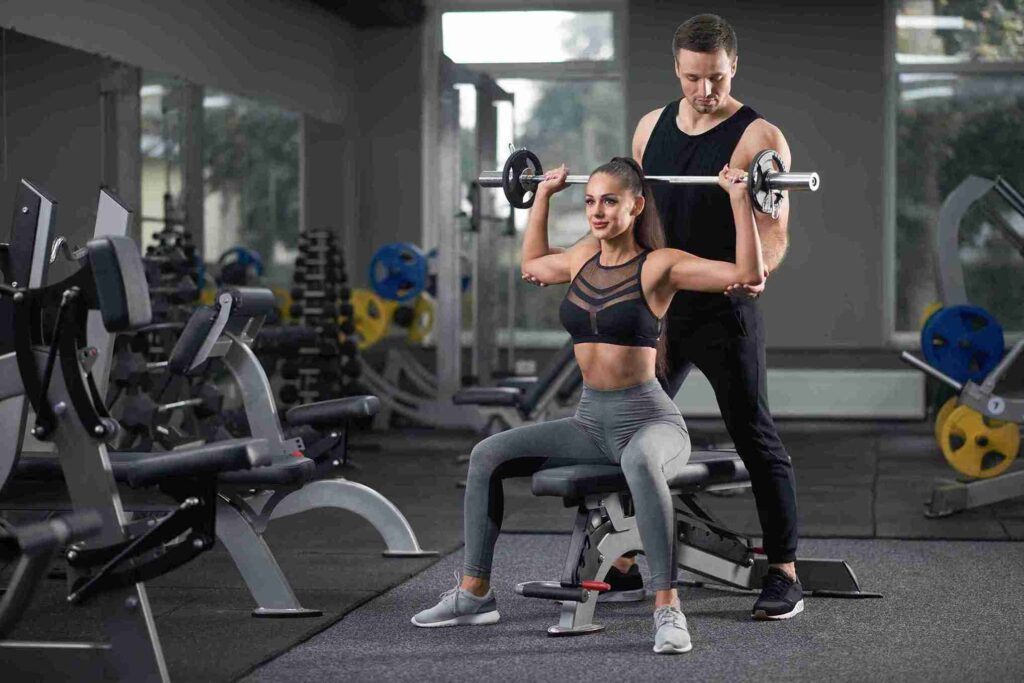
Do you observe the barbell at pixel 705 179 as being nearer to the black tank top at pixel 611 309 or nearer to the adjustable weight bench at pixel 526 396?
the black tank top at pixel 611 309

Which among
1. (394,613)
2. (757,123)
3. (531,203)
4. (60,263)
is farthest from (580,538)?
(60,263)

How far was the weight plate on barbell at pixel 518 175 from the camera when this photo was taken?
318 cm

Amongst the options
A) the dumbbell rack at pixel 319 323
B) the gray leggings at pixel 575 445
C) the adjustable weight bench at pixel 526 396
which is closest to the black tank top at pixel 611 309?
the gray leggings at pixel 575 445

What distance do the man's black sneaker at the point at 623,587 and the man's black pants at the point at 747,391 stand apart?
1.19 ft

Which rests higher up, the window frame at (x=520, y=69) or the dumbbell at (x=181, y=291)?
the window frame at (x=520, y=69)

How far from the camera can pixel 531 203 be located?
10.8ft

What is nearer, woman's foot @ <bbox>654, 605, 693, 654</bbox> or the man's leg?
woman's foot @ <bbox>654, 605, 693, 654</bbox>

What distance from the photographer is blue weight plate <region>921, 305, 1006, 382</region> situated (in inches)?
200

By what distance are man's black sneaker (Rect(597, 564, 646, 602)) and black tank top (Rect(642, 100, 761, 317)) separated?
0.66 meters

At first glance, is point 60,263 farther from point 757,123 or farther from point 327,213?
point 327,213

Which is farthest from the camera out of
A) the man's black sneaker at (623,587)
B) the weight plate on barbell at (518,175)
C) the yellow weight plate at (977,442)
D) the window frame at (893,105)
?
the window frame at (893,105)

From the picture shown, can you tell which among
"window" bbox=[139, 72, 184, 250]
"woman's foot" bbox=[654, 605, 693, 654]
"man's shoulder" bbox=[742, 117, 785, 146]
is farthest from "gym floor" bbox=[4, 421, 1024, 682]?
"window" bbox=[139, 72, 184, 250]

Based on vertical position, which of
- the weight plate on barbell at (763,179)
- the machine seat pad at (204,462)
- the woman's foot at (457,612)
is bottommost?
the woman's foot at (457,612)

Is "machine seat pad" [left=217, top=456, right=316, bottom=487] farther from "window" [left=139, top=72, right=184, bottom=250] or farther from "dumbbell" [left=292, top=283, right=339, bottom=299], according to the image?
"window" [left=139, top=72, right=184, bottom=250]
